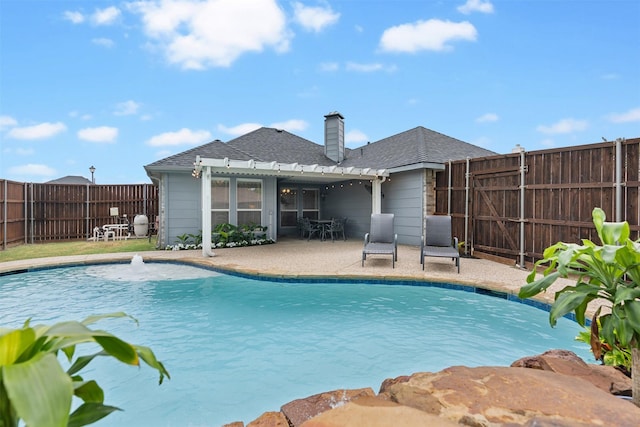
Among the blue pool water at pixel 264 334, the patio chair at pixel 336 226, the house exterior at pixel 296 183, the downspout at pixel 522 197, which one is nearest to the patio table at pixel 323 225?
the patio chair at pixel 336 226

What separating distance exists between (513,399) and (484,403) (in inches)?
6.7

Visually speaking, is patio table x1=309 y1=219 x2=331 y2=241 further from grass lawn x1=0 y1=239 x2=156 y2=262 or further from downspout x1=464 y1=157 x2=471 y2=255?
grass lawn x1=0 y1=239 x2=156 y2=262

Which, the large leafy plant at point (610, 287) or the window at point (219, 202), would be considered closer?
the large leafy plant at point (610, 287)

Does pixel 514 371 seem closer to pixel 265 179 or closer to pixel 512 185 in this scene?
pixel 512 185

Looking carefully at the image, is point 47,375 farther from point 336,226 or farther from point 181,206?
point 336,226

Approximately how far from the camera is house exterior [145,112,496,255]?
9516mm

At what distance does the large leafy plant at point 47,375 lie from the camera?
2.29ft

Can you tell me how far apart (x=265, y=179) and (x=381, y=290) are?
681 cm

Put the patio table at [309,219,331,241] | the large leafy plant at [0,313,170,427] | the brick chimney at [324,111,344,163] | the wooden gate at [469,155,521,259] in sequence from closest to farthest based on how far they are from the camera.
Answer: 1. the large leafy plant at [0,313,170,427]
2. the wooden gate at [469,155,521,259]
3. the patio table at [309,219,331,241]
4. the brick chimney at [324,111,344,163]

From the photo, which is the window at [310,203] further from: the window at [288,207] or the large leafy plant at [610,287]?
the large leafy plant at [610,287]

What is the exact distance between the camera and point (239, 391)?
300 centimetres

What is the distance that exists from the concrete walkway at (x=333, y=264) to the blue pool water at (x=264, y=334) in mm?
263

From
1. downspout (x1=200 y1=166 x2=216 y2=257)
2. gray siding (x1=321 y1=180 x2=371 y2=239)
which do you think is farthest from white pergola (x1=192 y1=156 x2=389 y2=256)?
gray siding (x1=321 y1=180 x2=371 y2=239)

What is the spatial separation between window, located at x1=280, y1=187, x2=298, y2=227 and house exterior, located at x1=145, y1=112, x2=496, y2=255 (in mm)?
41
